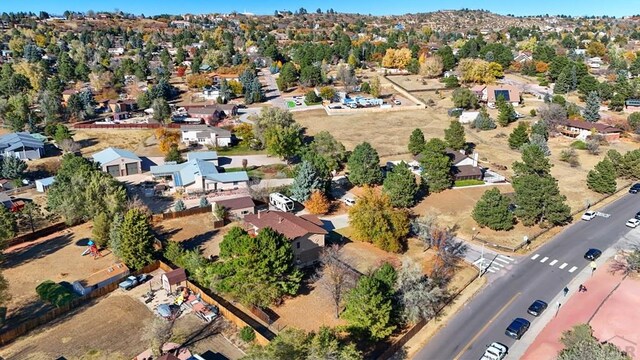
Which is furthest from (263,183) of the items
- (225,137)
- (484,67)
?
(484,67)

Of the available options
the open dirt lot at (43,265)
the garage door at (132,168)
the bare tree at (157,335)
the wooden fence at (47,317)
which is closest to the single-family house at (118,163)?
the garage door at (132,168)

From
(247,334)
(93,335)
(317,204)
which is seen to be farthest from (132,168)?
(247,334)

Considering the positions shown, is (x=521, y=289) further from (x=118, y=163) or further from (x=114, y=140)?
(x=114, y=140)

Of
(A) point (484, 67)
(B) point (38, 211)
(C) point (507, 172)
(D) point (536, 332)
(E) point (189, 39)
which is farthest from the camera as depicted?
(E) point (189, 39)

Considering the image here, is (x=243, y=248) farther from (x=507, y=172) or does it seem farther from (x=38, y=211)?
(x=507, y=172)

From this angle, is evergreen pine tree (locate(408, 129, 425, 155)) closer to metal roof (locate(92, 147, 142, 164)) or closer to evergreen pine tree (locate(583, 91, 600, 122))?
evergreen pine tree (locate(583, 91, 600, 122))

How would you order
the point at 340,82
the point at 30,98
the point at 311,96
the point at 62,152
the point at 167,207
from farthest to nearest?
the point at 340,82
the point at 311,96
the point at 30,98
the point at 62,152
the point at 167,207

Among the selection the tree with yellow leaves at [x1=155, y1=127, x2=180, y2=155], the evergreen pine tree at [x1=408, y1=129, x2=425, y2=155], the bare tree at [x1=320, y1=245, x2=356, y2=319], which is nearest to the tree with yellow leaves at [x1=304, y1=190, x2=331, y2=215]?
the bare tree at [x1=320, y1=245, x2=356, y2=319]
